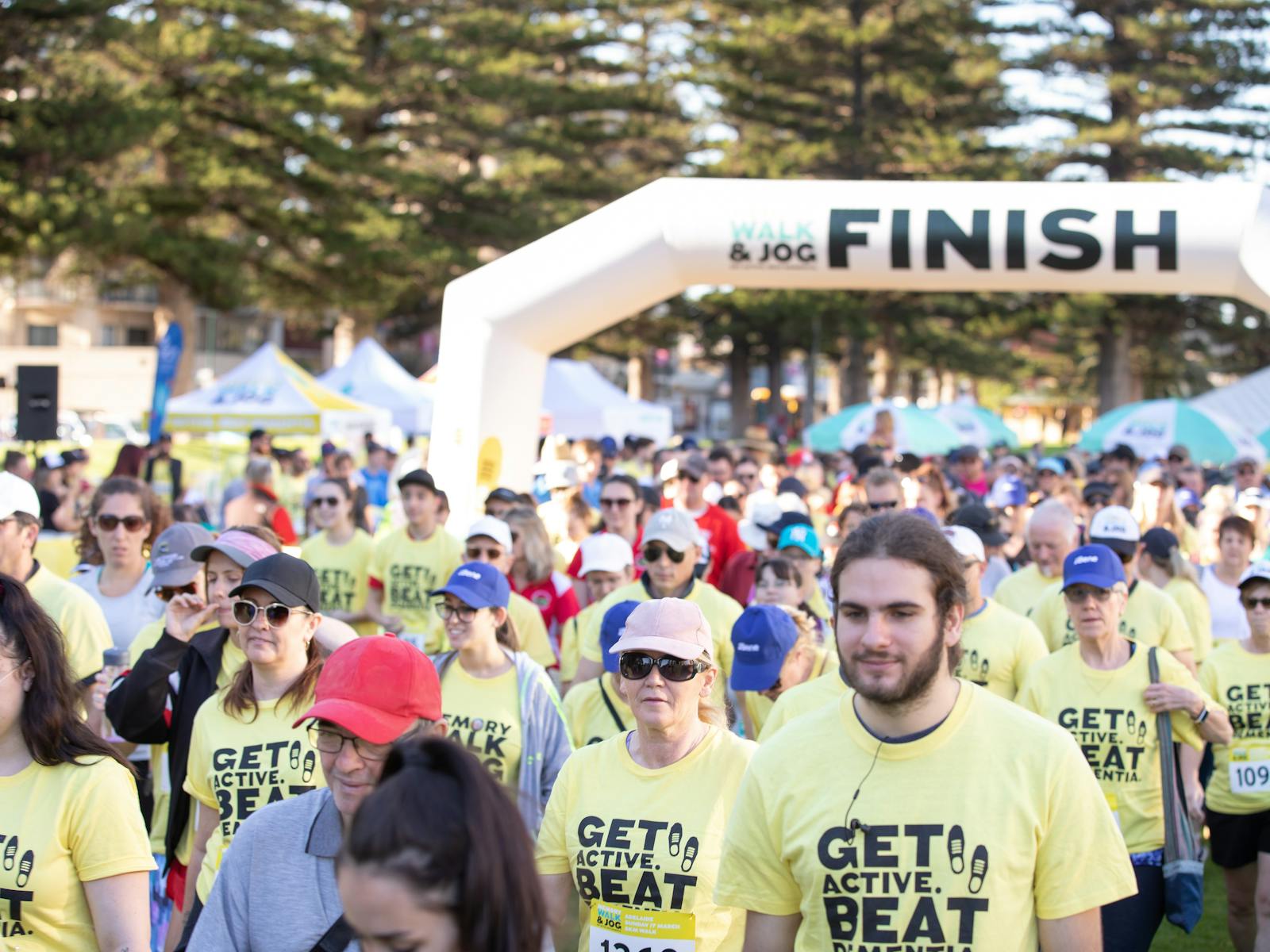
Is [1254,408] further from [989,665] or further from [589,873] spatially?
[589,873]

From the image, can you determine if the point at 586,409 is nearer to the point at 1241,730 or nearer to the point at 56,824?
the point at 1241,730

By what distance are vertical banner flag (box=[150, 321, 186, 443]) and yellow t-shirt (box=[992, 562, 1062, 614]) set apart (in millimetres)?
11923

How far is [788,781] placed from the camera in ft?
9.32

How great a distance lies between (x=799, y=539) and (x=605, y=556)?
992 millimetres

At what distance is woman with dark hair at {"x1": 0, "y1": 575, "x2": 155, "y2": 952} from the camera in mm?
3131

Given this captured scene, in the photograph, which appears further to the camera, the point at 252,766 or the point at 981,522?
the point at 981,522

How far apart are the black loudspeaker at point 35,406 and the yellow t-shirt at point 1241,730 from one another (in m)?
9.73

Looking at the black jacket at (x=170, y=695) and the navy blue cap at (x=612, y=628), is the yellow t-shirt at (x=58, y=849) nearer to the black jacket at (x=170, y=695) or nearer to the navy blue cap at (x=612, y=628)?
the black jacket at (x=170, y=695)

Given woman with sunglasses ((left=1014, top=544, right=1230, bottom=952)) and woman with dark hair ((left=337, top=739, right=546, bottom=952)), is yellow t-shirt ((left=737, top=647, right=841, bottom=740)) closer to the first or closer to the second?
woman with sunglasses ((left=1014, top=544, right=1230, bottom=952))

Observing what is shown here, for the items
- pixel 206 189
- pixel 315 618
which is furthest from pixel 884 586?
pixel 206 189

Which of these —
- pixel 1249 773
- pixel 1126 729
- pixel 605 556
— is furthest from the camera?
pixel 605 556

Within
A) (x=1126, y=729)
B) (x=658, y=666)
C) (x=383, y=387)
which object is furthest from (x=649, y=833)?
(x=383, y=387)

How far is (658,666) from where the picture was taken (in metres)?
3.75

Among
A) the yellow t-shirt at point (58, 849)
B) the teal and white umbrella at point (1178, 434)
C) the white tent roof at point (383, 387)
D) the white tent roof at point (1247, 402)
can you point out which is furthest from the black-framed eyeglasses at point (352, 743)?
the white tent roof at point (1247, 402)
